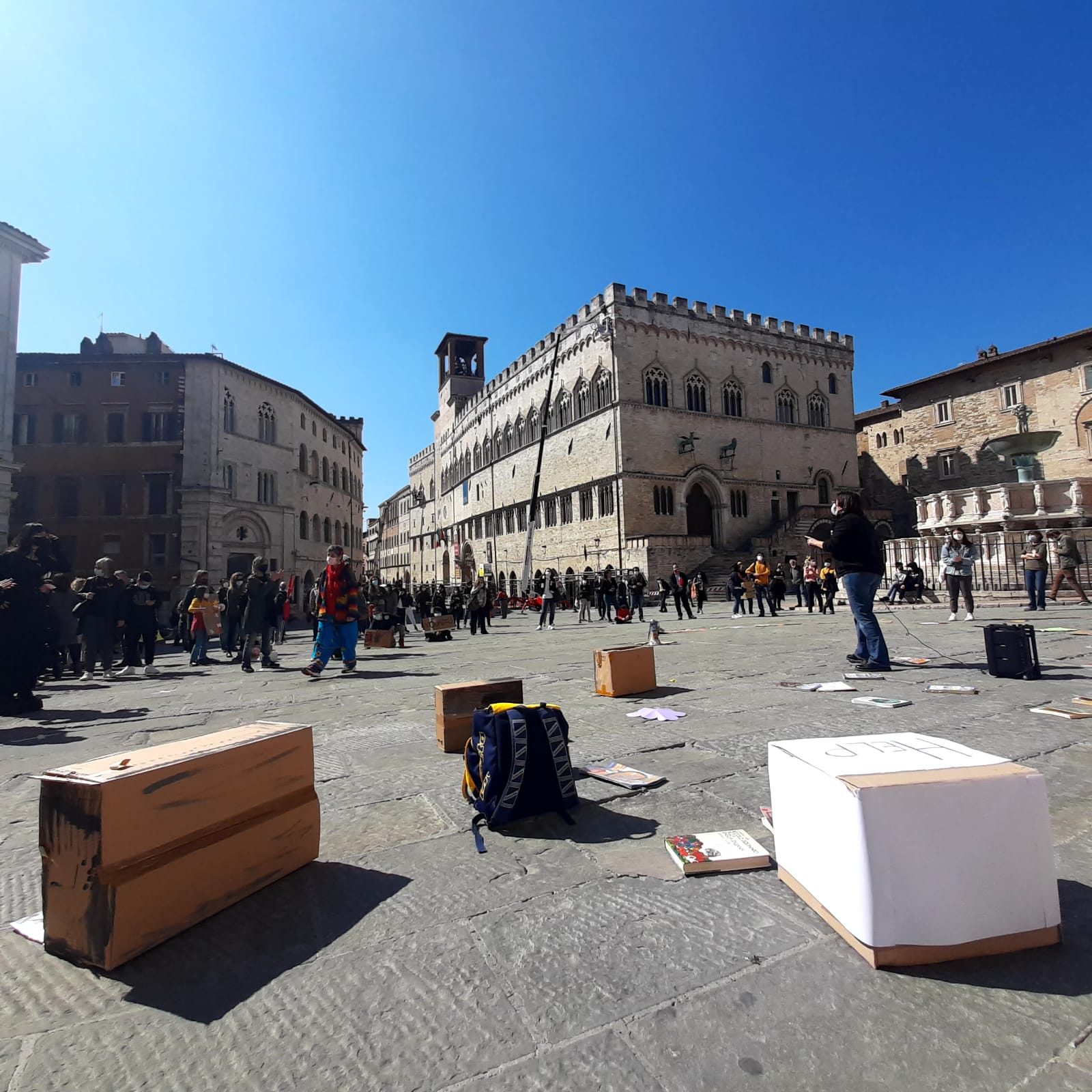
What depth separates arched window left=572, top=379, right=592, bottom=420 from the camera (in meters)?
34.0

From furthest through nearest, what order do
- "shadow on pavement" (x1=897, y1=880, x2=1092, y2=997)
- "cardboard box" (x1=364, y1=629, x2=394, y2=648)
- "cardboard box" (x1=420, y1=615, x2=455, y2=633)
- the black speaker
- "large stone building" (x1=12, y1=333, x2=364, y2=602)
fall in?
"large stone building" (x1=12, y1=333, x2=364, y2=602) < "cardboard box" (x1=420, y1=615, x2=455, y2=633) < "cardboard box" (x1=364, y1=629, x2=394, y2=648) < the black speaker < "shadow on pavement" (x1=897, y1=880, x2=1092, y2=997)

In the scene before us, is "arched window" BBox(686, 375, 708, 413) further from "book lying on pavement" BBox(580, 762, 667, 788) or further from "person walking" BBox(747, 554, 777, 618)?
"book lying on pavement" BBox(580, 762, 667, 788)

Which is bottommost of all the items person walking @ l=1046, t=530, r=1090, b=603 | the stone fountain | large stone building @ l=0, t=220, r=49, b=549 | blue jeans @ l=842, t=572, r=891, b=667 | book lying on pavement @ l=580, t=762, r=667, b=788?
book lying on pavement @ l=580, t=762, r=667, b=788

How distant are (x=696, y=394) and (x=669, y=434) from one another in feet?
10.8

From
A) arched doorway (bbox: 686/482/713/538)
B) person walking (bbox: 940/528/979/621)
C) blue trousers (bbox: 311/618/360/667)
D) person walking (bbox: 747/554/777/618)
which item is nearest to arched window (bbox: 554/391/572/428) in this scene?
arched doorway (bbox: 686/482/713/538)

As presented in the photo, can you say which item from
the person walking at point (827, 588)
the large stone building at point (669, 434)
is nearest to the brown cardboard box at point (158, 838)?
the person walking at point (827, 588)

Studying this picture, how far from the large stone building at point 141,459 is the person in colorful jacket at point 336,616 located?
22.6 m

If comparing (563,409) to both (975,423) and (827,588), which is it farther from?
(975,423)

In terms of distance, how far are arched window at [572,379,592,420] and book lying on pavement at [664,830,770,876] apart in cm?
3252

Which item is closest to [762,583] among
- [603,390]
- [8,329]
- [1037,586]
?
[1037,586]

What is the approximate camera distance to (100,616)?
30.4 ft

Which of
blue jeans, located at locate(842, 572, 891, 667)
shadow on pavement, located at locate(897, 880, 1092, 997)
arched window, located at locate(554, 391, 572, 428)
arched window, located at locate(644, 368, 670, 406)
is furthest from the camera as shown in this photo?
arched window, located at locate(554, 391, 572, 428)

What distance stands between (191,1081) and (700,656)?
25.5 feet

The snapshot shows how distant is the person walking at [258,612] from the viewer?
8.69 m
